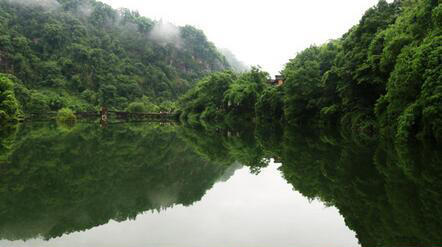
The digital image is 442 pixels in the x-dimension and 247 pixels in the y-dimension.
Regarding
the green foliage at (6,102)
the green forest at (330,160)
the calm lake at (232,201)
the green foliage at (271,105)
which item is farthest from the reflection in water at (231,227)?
the green foliage at (6,102)

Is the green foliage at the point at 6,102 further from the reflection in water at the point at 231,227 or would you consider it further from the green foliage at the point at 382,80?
the reflection in water at the point at 231,227

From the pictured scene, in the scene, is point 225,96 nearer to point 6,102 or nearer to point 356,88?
point 6,102

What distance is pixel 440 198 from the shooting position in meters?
11.1

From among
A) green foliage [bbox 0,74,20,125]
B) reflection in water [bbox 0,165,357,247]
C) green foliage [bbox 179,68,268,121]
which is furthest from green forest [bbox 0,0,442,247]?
green foliage [bbox 179,68,268,121]

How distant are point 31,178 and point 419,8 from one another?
2763 cm

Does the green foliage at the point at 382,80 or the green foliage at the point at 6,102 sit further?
the green foliage at the point at 6,102

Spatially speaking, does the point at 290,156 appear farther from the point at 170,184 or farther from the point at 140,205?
the point at 140,205

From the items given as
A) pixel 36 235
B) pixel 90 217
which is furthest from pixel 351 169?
pixel 36 235

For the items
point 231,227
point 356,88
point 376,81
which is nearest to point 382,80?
point 376,81

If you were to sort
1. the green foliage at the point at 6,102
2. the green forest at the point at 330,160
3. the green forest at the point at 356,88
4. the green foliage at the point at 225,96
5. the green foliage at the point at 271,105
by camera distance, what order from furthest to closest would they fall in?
1. the green foliage at the point at 225,96
2. the green foliage at the point at 271,105
3. the green foliage at the point at 6,102
4. the green forest at the point at 356,88
5. the green forest at the point at 330,160

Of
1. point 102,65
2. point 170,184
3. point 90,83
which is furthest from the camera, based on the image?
point 102,65

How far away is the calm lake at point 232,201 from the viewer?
9.13 metres

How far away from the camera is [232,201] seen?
13.5 meters

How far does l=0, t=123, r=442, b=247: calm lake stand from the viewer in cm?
913
